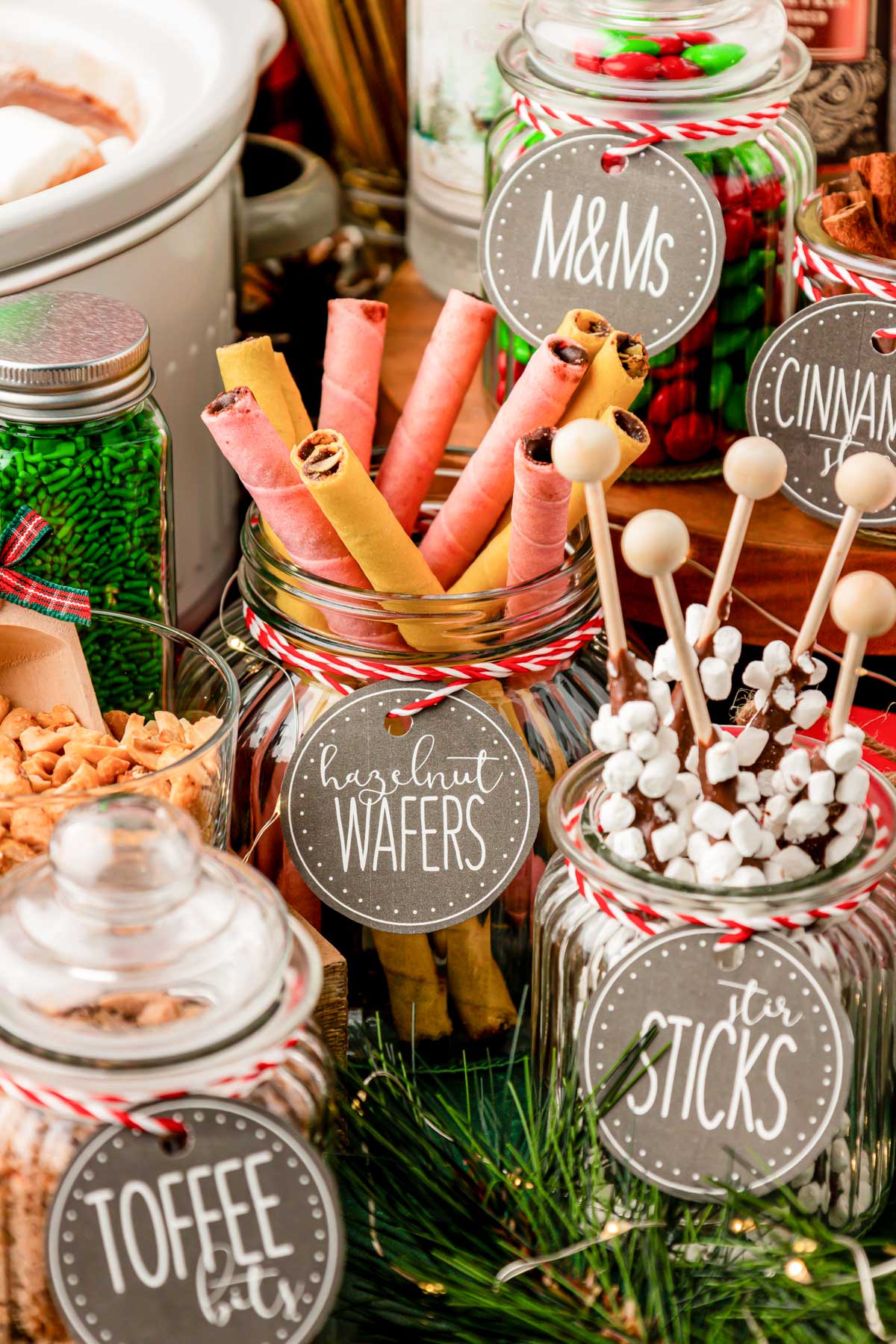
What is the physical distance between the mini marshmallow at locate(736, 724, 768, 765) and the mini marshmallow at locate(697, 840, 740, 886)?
0.04 m

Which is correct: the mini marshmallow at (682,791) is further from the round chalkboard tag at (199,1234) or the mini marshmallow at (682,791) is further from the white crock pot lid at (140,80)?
the white crock pot lid at (140,80)

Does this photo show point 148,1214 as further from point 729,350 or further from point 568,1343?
point 729,350

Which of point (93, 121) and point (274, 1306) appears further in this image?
point (93, 121)

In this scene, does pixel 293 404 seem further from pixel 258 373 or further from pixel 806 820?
pixel 806 820

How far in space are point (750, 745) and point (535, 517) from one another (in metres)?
0.13

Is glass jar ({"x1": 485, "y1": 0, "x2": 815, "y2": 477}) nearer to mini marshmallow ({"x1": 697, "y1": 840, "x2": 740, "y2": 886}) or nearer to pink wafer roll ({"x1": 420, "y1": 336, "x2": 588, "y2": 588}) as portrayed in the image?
pink wafer roll ({"x1": 420, "y1": 336, "x2": 588, "y2": 588})

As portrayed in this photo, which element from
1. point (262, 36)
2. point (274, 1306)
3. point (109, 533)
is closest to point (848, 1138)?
point (274, 1306)

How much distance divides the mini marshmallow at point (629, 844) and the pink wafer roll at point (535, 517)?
14 cm

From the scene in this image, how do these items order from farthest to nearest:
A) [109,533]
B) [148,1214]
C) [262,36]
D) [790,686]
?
[262,36]
[109,533]
[790,686]
[148,1214]

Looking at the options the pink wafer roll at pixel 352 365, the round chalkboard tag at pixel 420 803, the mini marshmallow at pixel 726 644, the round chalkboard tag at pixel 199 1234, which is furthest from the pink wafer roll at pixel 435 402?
the round chalkboard tag at pixel 199 1234

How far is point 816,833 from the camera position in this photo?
0.52 metres

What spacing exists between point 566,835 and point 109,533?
10.8 inches

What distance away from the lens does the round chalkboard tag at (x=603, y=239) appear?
2.43 ft

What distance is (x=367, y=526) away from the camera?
0.61 metres
